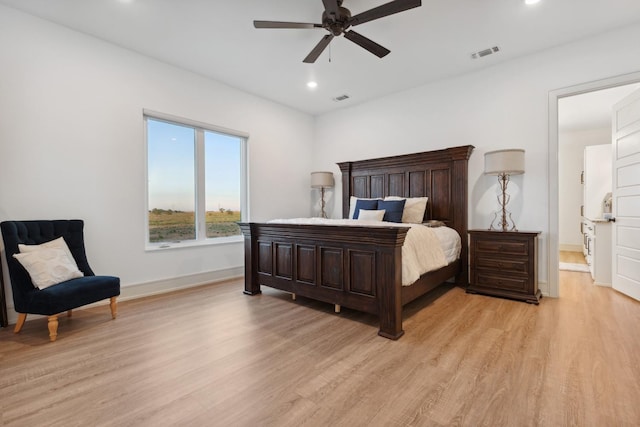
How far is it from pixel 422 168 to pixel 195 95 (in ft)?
11.5

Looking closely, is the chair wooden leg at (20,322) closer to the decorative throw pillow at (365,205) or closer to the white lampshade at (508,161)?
the decorative throw pillow at (365,205)

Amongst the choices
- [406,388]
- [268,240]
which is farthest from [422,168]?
[406,388]

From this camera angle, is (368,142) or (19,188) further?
(368,142)

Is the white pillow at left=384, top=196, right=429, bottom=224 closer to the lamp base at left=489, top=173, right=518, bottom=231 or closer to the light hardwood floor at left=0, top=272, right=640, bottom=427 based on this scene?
the lamp base at left=489, top=173, right=518, bottom=231

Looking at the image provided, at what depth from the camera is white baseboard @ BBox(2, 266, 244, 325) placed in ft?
10.9

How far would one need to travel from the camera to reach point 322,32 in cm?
316

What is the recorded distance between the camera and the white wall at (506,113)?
329 centimetres

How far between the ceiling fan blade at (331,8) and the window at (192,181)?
253cm

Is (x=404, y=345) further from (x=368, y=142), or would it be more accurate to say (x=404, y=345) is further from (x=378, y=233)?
(x=368, y=142)

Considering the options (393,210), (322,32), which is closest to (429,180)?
(393,210)

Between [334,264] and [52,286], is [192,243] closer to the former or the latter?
[52,286]

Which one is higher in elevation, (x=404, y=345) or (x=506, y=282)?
(x=506, y=282)

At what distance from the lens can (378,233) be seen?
2.47 meters

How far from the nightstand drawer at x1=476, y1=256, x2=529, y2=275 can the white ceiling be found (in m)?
2.53
